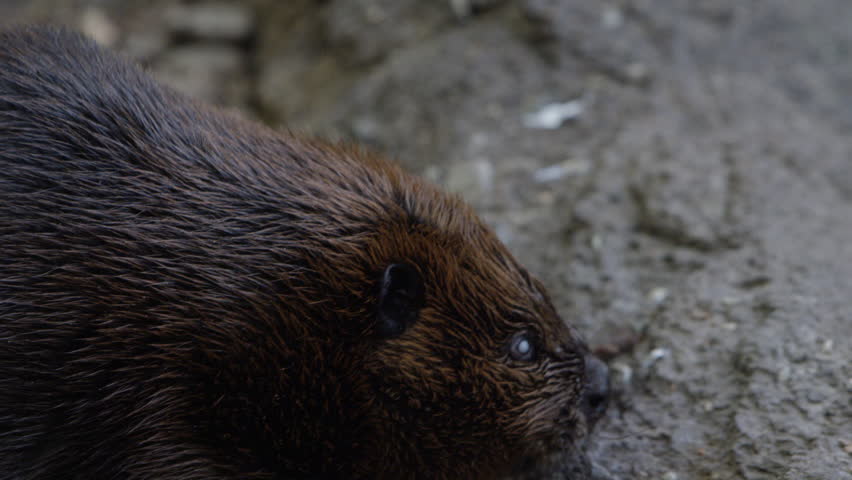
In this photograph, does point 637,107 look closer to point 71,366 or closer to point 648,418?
point 648,418

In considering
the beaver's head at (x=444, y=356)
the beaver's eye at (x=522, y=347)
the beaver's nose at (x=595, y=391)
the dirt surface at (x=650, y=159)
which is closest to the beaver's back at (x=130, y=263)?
the beaver's head at (x=444, y=356)

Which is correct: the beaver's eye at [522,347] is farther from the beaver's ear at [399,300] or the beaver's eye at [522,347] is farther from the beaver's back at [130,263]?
the beaver's back at [130,263]

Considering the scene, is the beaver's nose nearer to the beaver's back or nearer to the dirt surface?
the dirt surface

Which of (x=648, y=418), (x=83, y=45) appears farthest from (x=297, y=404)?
(x=83, y=45)

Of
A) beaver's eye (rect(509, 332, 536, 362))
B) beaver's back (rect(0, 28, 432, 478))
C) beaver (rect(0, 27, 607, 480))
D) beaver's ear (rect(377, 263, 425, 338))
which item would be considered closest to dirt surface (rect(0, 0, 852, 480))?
beaver's eye (rect(509, 332, 536, 362))

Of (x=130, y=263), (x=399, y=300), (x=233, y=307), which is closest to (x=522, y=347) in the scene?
→ (x=399, y=300)

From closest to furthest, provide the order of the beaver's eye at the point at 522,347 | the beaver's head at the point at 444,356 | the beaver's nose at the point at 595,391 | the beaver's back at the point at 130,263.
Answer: the beaver's back at the point at 130,263, the beaver's head at the point at 444,356, the beaver's eye at the point at 522,347, the beaver's nose at the point at 595,391
